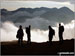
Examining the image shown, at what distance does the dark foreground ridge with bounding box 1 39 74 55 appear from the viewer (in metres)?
3.56

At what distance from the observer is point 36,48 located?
141 inches

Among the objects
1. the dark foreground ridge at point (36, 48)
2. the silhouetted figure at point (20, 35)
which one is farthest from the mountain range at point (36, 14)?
the dark foreground ridge at point (36, 48)

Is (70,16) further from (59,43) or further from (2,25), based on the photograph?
(2,25)

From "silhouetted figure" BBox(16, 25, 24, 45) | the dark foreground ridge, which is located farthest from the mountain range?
the dark foreground ridge

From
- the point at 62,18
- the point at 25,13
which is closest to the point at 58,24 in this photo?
the point at 62,18

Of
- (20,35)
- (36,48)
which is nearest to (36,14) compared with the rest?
(20,35)

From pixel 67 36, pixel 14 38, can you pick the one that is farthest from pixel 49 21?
pixel 14 38

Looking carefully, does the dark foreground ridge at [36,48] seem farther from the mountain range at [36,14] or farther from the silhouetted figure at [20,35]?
the mountain range at [36,14]

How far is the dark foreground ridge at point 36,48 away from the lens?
3.56m

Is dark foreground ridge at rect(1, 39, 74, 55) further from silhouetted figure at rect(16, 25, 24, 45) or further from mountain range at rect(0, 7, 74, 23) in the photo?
mountain range at rect(0, 7, 74, 23)

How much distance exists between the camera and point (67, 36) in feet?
11.8

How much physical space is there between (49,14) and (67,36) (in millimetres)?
408

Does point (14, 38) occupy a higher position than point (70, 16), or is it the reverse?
point (70, 16)

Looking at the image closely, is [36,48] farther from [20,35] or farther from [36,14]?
[36,14]
